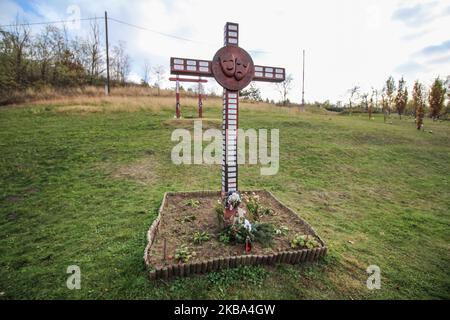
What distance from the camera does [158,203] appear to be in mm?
7398

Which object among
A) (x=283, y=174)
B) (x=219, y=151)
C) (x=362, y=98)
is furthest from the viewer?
(x=362, y=98)

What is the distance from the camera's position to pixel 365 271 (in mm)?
4742

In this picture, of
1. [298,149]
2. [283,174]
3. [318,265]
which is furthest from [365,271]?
[298,149]

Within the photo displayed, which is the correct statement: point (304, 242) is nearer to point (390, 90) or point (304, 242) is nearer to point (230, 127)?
point (230, 127)

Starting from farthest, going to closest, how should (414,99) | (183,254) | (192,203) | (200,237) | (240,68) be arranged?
(414,99) < (192,203) < (240,68) < (200,237) < (183,254)

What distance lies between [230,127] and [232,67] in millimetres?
1446

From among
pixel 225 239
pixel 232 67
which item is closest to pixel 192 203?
pixel 225 239

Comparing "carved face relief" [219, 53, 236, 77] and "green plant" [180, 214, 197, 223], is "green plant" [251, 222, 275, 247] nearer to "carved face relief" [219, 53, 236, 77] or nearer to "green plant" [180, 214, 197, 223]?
"green plant" [180, 214, 197, 223]

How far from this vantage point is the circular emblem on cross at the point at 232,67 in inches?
229

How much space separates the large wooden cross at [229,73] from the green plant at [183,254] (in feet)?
6.58

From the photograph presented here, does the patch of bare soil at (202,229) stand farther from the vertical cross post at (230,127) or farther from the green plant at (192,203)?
the vertical cross post at (230,127)

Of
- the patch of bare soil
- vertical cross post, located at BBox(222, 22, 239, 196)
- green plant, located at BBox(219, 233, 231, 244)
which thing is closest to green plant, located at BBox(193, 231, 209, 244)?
the patch of bare soil
